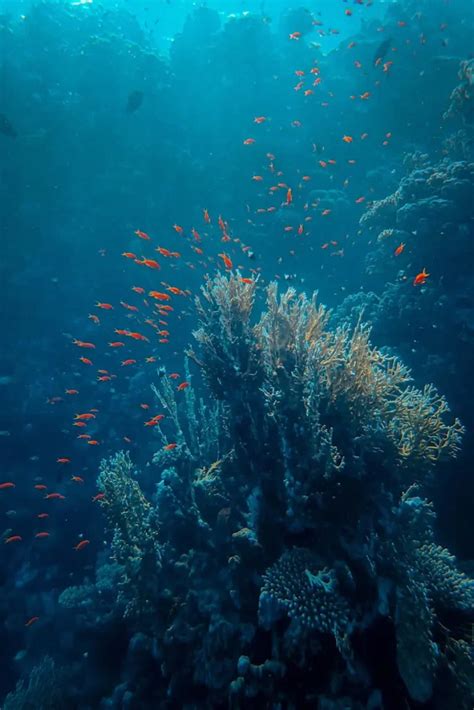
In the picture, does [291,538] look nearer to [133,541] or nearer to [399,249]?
[133,541]

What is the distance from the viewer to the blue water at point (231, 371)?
3.78 m

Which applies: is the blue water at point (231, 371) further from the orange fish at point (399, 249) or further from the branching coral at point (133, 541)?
the orange fish at point (399, 249)

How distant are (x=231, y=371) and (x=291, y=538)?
6.78 ft

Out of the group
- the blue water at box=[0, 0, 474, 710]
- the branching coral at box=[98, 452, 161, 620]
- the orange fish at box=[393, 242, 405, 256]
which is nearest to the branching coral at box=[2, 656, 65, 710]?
the blue water at box=[0, 0, 474, 710]

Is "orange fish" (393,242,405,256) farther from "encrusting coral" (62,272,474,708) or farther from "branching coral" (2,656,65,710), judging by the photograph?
"branching coral" (2,656,65,710)

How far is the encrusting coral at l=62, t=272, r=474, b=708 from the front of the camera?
11.1 feet

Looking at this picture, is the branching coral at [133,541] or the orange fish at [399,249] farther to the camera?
the orange fish at [399,249]

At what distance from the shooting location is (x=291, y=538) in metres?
4.07

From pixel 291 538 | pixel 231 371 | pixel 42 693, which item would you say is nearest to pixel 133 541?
pixel 291 538

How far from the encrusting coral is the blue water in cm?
3

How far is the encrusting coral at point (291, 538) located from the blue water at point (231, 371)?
3 cm

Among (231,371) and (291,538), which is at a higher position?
(231,371)

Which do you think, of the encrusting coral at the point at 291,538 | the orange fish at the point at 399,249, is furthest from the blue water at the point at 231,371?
the orange fish at the point at 399,249

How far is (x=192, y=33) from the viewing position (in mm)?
20703
